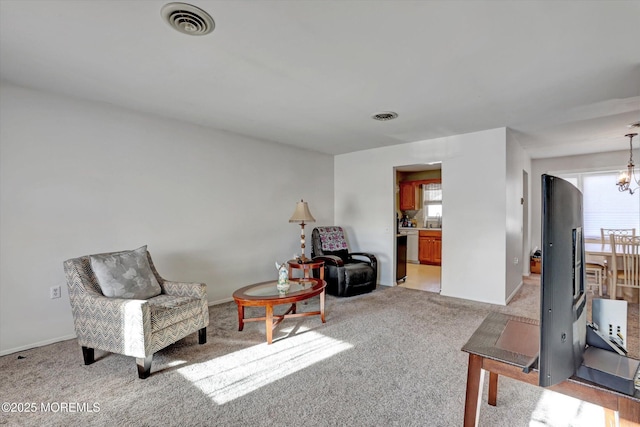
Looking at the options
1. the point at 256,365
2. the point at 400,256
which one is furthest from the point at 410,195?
the point at 256,365

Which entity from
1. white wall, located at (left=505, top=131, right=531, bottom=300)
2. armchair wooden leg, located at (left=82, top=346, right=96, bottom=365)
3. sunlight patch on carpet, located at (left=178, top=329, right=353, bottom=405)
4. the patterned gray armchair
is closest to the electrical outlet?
the patterned gray armchair

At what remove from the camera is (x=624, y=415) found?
0.91 metres

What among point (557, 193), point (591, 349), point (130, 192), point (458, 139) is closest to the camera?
point (557, 193)

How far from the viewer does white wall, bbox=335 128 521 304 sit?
13.0 feet

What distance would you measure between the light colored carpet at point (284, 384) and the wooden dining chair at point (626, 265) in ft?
8.16

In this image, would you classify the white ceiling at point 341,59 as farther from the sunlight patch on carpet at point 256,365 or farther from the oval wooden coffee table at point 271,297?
the sunlight patch on carpet at point 256,365

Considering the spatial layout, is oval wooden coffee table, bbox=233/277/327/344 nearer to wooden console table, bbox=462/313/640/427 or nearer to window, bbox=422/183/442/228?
wooden console table, bbox=462/313/640/427

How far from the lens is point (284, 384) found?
2.09 m

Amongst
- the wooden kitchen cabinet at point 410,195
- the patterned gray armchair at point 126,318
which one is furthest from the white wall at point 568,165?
the patterned gray armchair at point 126,318

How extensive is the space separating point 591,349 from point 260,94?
288cm

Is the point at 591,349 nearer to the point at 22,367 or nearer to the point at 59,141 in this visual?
the point at 22,367

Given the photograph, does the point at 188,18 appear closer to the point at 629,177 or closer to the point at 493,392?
the point at 493,392

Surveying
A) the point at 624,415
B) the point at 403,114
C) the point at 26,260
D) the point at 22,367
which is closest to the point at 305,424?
the point at 624,415

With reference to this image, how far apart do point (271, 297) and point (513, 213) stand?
143 inches
